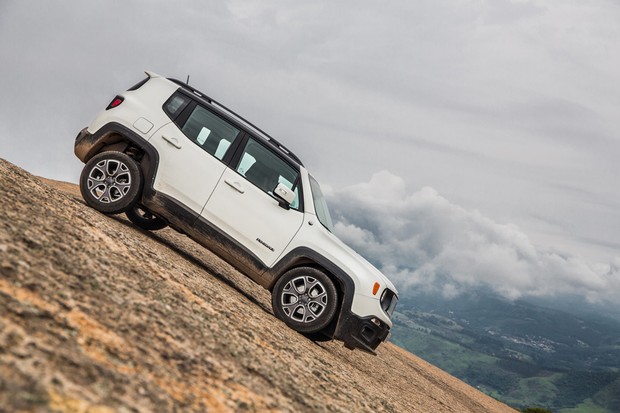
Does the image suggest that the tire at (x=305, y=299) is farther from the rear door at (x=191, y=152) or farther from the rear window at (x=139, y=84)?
the rear window at (x=139, y=84)

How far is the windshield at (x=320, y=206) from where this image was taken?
745 cm

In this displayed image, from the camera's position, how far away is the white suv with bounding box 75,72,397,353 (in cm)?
671

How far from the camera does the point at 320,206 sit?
7.69m

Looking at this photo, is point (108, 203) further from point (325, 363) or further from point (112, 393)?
point (112, 393)

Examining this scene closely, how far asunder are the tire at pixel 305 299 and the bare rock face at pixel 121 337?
0.59 meters

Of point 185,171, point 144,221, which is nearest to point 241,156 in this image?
point 185,171

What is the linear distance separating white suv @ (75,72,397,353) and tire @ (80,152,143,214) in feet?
0.05

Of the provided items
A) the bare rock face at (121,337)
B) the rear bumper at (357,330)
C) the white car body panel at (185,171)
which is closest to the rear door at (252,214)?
the white car body panel at (185,171)

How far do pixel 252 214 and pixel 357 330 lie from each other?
7.06ft

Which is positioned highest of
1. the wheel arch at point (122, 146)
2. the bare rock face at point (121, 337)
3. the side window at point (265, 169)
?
the side window at point (265, 169)

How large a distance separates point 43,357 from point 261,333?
3.03m

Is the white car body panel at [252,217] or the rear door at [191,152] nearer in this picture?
the white car body panel at [252,217]

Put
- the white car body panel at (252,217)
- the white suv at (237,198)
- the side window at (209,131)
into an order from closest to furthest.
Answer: the white suv at (237,198), the white car body panel at (252,217), the side window at (209,131)

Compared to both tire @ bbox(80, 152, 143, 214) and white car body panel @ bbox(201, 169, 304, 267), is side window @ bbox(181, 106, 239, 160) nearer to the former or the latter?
white car body panel @ bbox(201, 169, 304, 267)
